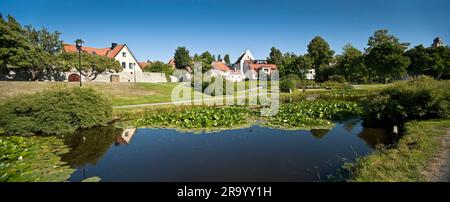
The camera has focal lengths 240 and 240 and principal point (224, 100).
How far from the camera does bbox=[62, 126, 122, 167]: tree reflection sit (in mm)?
8922

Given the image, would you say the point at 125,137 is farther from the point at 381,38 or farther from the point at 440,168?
the point at 381,38

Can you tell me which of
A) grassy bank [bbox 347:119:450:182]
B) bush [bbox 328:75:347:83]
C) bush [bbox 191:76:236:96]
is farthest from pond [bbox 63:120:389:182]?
bush [bbox 328:75:347:83]

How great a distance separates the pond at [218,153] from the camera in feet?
23.7

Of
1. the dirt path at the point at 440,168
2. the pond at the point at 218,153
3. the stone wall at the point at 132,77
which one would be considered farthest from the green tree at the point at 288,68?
the dirt path at the point at 440,168

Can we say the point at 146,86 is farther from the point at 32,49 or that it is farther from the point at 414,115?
the point at 414,115

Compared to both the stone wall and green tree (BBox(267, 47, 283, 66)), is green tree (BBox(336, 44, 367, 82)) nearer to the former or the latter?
green tree (BBox(267, 47, 283, 66))

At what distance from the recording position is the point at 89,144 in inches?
432

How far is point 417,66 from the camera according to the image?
4344cm

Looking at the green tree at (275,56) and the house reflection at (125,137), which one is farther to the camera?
the green tree at (275,56)

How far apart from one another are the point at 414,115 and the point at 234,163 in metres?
10.4

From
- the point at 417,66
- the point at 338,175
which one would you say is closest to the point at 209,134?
the point at 338,175

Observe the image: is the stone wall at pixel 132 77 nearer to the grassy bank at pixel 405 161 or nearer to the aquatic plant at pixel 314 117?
the aquatic plant at pixel 314 117

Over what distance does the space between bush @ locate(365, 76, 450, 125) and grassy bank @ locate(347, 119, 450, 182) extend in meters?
2.49

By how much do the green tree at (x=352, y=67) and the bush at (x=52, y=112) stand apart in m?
51.4
